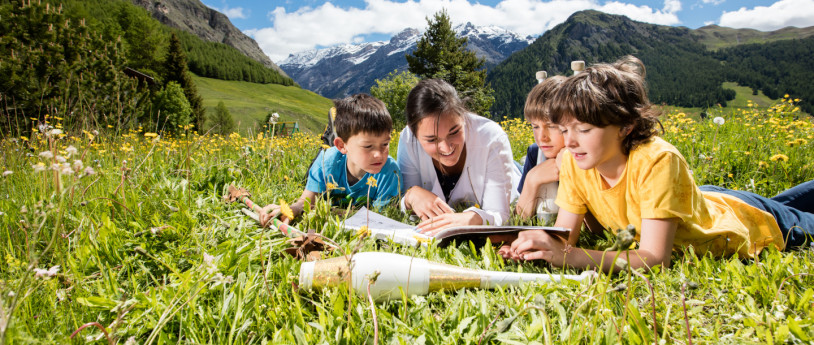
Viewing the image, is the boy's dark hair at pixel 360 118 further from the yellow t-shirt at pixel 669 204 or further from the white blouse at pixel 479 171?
the yellow t-shirt at pixel 669 204

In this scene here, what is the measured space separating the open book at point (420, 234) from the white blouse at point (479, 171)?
50cm

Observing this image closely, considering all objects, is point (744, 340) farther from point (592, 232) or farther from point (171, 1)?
point (171, 1)

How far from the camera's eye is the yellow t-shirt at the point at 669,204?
176 centimetres

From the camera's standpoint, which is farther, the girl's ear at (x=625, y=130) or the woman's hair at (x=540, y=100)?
the woman's hair at (x=540, y=100)

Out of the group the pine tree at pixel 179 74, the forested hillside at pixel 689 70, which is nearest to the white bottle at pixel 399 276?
the pine tree at pixel 179 74

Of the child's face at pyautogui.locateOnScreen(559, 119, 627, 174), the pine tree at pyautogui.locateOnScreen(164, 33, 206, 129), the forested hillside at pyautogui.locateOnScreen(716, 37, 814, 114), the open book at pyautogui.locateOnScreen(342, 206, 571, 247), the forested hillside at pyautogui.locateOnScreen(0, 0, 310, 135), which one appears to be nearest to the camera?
the child's face at pyautogui.locateOnScreen(559, 119, 627, 174)

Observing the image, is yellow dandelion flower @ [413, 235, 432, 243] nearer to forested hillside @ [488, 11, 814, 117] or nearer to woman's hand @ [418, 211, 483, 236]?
woman's hand @ [418, 211, 483, 236]

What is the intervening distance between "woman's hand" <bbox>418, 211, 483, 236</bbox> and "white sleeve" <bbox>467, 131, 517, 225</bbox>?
321mm

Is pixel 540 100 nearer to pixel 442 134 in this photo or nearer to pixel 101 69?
pixel 442 134

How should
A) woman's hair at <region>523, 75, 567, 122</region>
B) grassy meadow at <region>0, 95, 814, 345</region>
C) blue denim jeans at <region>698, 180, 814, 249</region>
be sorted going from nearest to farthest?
1. grassy meadow at <region>0, 95, 814, 345</region>
2. blue denim jeans at <region>698, 180, 814, 249</region>
3. woman's hair at <region>523, 75, 567, 122</region>

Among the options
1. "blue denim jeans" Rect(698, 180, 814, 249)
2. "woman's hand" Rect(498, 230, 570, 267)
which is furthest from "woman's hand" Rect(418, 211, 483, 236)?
"blue denim jeans" Rect(698, 180, 814, 249)

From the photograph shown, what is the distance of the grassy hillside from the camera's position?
251ft

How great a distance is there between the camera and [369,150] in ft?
9.98

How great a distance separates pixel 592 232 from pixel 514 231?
2.56 ft
